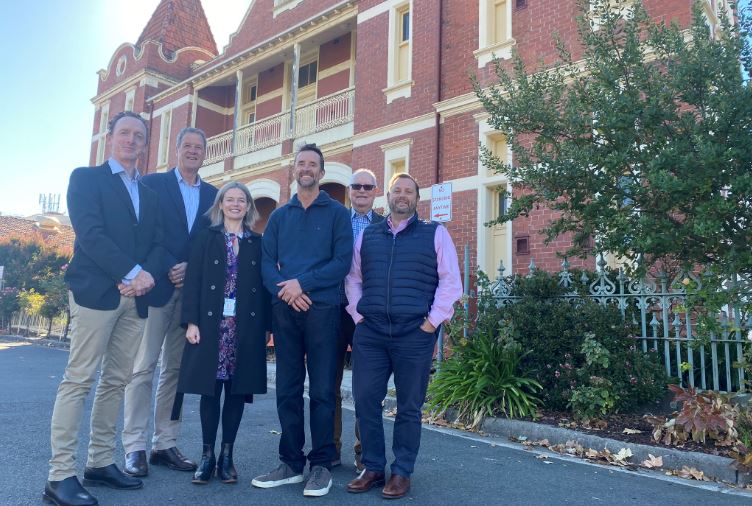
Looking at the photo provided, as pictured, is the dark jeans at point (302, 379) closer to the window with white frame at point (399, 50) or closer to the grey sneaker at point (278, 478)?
the grey sneaker at point (278, 478)

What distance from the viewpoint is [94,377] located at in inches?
138

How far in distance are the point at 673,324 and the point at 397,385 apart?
3.64 metres

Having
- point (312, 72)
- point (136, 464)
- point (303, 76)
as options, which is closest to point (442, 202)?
point (136, 464)

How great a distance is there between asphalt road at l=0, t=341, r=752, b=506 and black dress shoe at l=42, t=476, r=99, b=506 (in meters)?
0.10

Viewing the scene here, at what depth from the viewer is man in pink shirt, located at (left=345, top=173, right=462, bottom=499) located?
3.68 meters

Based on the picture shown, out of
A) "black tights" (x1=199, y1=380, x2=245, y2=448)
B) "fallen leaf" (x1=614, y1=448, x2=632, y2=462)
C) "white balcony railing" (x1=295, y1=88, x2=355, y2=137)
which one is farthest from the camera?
"white balcony railing" (x1=295, y1=88, x2=355, y2=137)

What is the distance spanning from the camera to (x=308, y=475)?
3.84m

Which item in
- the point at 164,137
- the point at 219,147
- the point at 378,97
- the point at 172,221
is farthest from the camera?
the point at 164,137

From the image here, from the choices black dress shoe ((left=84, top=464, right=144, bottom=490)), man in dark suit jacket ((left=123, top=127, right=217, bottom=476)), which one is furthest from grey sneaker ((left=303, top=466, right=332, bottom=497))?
black dress shoe ((left=84, top=464, right=144, bottom=490))

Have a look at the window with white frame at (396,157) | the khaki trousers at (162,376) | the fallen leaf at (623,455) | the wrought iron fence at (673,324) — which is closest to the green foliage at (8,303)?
the window with white frame at (396,157)

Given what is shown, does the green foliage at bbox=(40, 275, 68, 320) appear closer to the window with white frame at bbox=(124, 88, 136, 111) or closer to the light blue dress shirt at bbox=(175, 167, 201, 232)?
the window with white frame at bbox=(124, 88, 136, 111)

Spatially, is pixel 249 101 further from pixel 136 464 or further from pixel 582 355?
pixel 136 464

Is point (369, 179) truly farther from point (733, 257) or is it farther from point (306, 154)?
point (733, 257)

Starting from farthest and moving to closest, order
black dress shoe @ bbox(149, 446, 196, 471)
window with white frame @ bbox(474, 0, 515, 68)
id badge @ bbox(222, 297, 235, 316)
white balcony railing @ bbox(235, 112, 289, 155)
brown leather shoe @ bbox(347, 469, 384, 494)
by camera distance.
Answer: white balcony railing @ bbox(235, 112, 289, 155), window with white frame @ bbox(474, 0, 515, 68), black dress shoe @ bbox(149, 446, 196, 471), id badge @ bbox(222, 297, 235, 316), brown leather shoe @ bbox(347, 469, 384, 494)
